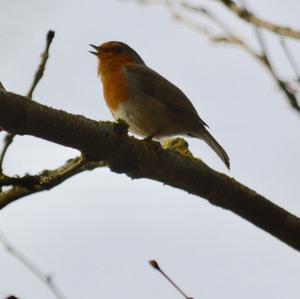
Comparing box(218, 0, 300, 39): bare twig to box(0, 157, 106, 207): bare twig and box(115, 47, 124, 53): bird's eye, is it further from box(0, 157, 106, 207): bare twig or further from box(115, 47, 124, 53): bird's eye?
box(115, 47, 124, 53): bird's eye

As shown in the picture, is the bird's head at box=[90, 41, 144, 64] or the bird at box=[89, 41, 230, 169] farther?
the bird's head at box=[90, 41, 144, 64]

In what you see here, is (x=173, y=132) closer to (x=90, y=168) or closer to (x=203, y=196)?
(x=90, y=168)

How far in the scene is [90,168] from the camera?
16.8ft

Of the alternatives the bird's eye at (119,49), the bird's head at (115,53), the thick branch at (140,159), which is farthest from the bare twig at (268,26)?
the bird's eye at (119,49)

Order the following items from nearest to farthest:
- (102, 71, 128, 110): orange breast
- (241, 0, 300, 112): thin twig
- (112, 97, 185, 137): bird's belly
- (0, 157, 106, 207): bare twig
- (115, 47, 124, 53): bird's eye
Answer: (241, 0, 300, 112): thin twig → (0, 157, 106, 207): bare twig → (112, 97, 185, 137): bird's belly → (102, 71, 128, 110): orange breast → (115, 47, 124, 53): bird's eye

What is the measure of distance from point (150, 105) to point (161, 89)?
1.52ft

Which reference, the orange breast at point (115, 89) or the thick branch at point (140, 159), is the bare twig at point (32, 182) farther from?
the orange breast at point (115, 89)

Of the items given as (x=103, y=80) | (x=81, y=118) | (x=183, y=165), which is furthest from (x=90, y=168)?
(x=103, y=80)

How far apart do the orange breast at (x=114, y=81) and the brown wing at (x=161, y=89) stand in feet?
0.31

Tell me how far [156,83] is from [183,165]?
3.21m

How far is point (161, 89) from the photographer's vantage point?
7137 millimetres

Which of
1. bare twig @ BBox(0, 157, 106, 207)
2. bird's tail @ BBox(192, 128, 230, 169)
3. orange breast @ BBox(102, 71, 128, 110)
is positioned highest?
orange breast @ BBox(102, 71, 128, 110)

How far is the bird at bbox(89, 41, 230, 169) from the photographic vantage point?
6.58 m

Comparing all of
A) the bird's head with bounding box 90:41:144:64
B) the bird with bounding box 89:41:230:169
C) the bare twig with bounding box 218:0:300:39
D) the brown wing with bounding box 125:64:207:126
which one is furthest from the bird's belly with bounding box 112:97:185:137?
the bare twig with bounding box 218:0:300:39
